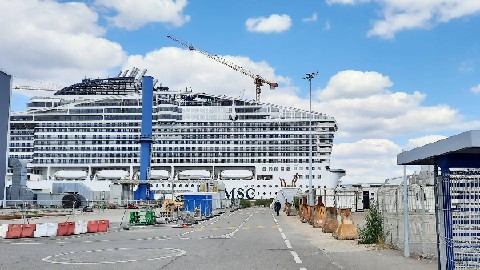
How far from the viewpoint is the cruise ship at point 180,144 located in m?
98.5

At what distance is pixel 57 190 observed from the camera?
94.4 metres

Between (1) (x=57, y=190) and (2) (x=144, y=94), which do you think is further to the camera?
(1) (x=57, y=190)


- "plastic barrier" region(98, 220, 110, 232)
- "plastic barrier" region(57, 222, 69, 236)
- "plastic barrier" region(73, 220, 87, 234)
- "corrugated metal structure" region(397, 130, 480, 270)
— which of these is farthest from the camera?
"plastic barrier" region(98, 220, 110, 232)

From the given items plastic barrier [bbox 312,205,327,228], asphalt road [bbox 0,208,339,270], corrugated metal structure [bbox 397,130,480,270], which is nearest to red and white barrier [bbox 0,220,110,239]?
asphalt road [bbox 0,208,339,270]

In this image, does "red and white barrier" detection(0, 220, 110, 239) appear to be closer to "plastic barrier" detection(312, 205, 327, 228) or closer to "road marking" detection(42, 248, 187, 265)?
"road marking" detection(42, 248, 187, 265)

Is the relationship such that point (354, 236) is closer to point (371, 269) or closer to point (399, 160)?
point (371, 269)

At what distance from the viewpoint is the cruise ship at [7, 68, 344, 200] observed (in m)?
98.5

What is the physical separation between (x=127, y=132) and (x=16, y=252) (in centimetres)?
8841

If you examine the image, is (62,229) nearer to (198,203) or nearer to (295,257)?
(295,257)

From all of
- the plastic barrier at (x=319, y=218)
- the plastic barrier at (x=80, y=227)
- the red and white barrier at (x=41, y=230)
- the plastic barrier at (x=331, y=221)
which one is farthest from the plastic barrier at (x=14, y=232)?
the plastic barrier at (x=319, y=218)

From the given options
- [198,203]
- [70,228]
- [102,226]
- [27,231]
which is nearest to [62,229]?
[70,228]

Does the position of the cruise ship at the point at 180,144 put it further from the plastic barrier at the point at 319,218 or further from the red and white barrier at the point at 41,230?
the red and white barrier at the point at 41,230

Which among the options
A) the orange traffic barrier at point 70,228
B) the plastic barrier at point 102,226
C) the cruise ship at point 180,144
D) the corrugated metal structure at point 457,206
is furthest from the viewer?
the cruise ship at point 180,144

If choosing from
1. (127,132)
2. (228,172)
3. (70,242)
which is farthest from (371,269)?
(127,132)
